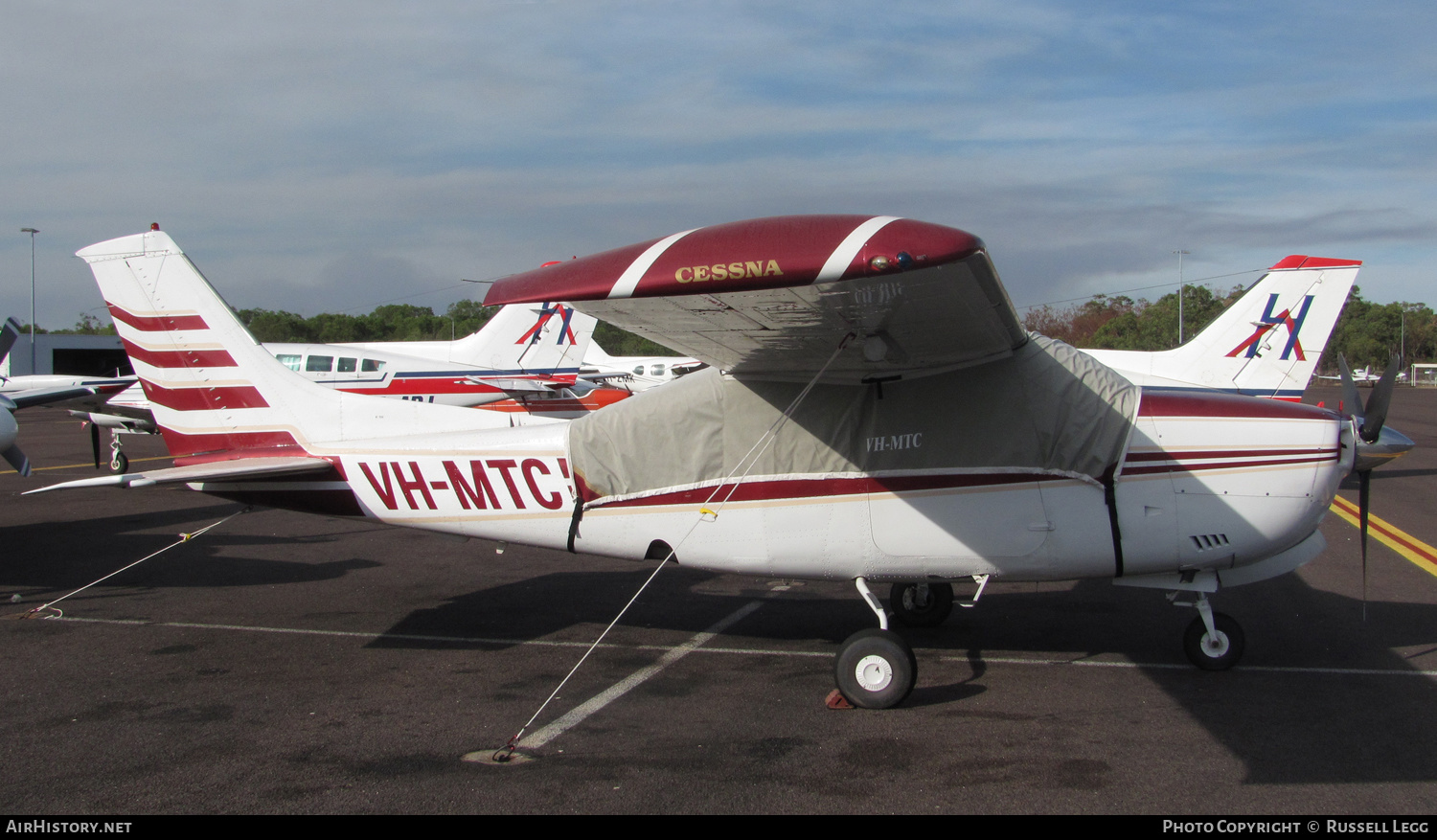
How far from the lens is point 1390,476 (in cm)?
1691

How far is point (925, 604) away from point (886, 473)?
1.79m

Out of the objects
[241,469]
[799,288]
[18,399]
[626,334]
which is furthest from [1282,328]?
[626,334]

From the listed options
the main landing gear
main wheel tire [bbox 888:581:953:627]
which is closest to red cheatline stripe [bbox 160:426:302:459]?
main wheel tire [bbox 888:581:953:627]

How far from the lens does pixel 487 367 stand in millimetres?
22609

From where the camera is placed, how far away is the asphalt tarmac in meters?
3.88

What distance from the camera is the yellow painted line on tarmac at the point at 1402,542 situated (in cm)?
887

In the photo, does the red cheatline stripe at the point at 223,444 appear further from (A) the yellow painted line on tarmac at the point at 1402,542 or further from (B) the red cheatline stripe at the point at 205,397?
(A) the yellow painted line on tarmac at the point at 1402,542

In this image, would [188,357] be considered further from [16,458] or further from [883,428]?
[883,428]

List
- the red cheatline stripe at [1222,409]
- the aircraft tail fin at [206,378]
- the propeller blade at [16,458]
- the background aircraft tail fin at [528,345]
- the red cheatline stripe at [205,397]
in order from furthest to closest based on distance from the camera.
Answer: the background aircraft tail fin at [528,345] → the propeller blade at [16,458] → the red cheatline stripe at [205,397] → the aircraft tail fin at [206,378] → the red cheatline stripe at [1222,409]

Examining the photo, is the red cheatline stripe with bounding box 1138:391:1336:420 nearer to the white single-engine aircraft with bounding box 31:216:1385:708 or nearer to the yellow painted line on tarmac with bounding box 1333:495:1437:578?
the white single-engine aircraft with bounding box 31:216:1385:708

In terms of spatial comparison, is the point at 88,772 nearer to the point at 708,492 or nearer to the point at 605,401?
the point at 708,492

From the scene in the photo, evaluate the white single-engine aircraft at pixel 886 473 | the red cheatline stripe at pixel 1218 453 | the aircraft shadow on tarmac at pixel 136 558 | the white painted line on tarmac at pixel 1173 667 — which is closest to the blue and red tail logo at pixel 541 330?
the aircraft shadow on tarmac at pixel 136 558

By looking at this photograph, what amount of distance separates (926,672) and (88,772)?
4.44 m
